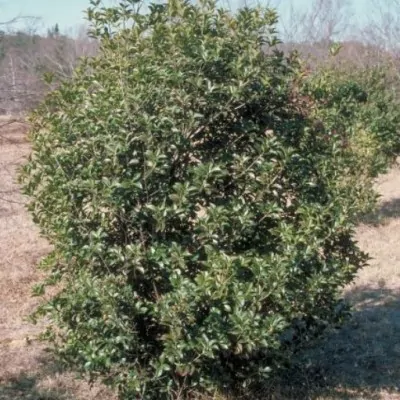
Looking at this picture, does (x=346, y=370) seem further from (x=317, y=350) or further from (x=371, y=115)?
(x=371, y=115)

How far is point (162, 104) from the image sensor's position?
13.1 feet

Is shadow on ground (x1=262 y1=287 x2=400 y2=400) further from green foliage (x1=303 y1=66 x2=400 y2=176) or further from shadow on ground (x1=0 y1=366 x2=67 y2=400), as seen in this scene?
green foliage (x1=303 y1=66 x2=400 y2=176)

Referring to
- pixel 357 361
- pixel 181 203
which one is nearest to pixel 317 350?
pixel 357 361

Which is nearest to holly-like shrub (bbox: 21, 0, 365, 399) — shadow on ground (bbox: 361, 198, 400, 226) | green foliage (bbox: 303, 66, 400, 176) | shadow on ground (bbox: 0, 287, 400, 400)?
shadow on ground (bbox: 0, 287, 400, 400)

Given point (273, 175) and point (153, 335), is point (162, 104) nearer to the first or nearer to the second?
point (273, 175)

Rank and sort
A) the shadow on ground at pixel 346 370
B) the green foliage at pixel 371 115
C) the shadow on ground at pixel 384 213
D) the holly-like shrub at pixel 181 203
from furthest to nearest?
the shadow on ground at pixel 384 213 < the green foliage at pixel 371 115 < the shadow on ground at pixel 346 370 < the holly-like shrub at pixel 181 203

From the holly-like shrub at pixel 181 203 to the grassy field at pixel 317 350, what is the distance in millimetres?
889

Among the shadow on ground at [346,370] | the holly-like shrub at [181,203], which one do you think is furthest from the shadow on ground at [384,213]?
the holly-like shrub at [181,203]

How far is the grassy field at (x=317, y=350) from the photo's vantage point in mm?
5203

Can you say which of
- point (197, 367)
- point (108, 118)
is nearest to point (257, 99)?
point (108, 118)

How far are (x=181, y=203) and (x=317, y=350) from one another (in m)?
2.98

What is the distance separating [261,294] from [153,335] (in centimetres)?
77

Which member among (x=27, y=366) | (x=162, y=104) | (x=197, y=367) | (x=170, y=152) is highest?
(x=162, y=104)

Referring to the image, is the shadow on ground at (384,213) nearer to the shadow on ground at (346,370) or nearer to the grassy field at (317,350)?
the grassy field at (317,350)
